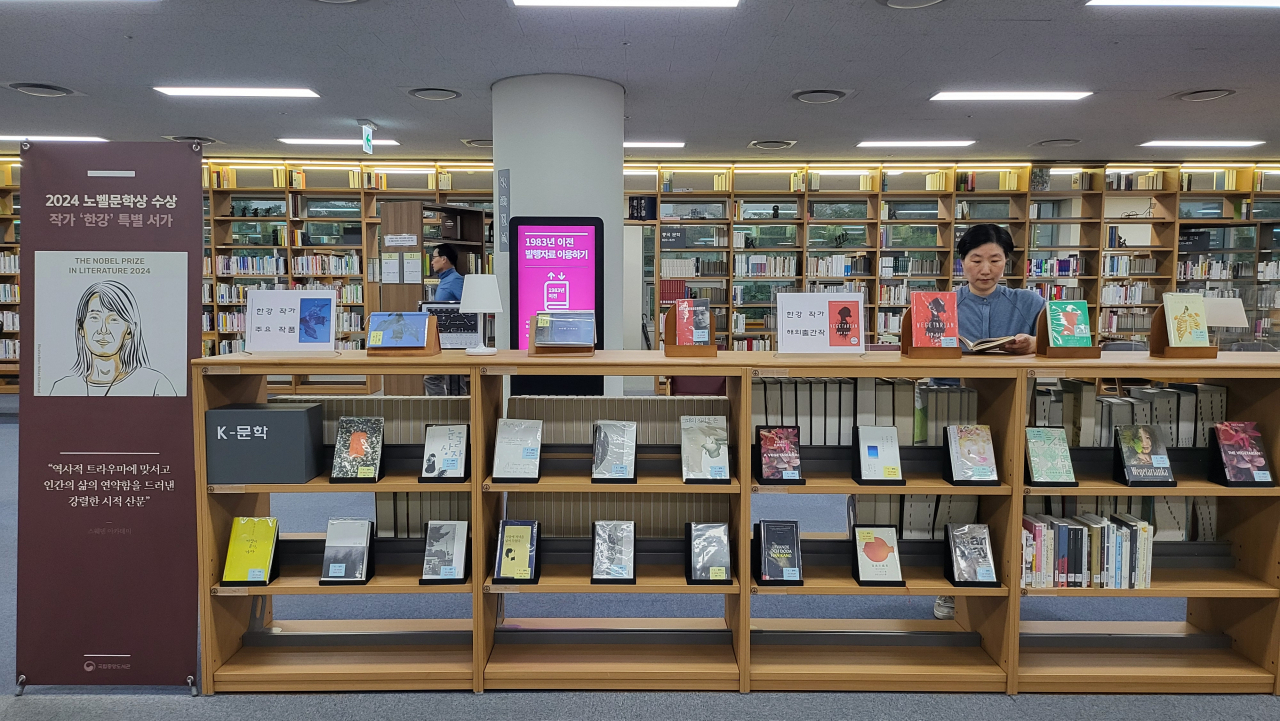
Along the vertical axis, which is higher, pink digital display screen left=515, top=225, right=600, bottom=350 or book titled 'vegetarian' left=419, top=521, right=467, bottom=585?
pink digital display screen left=515, top=225, right=600, bottom=350

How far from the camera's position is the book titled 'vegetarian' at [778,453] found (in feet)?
8.81

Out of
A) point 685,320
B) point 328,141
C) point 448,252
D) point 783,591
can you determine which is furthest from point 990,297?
point 328,141

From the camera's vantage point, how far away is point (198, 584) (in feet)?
8.75

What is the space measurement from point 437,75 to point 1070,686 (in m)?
5.28

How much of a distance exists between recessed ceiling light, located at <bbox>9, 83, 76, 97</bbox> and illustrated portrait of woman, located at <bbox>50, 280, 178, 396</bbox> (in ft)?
14.7

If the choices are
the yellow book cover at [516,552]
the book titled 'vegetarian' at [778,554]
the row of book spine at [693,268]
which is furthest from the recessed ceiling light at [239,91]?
the book titled 'vegetarian' at [778,554]

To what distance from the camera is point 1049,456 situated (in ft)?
8.80

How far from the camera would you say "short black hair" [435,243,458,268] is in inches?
265

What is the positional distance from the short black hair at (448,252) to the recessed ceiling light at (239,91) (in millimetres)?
1598

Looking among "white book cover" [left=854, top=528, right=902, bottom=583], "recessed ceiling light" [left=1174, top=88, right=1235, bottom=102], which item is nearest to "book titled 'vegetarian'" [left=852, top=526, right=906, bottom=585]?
"white book cover" [left=854, top=528, right=902, bottom=583]

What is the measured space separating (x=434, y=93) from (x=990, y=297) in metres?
4.50

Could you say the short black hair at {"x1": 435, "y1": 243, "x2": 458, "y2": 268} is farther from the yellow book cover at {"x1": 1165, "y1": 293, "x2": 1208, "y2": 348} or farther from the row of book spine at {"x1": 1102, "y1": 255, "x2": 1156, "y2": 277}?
the row of book spine at {"x1": 1102, "y1": 255, "x2": 1156, "y2": 277}

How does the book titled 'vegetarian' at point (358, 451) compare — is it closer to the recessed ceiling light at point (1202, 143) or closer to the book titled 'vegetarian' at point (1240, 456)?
the book titled 'vegetarian' at point (1240, 456)

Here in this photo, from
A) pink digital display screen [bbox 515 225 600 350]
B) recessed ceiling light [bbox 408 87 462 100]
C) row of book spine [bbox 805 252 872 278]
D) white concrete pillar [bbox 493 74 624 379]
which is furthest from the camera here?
row of book spine [bbox 805 252 872 278]
